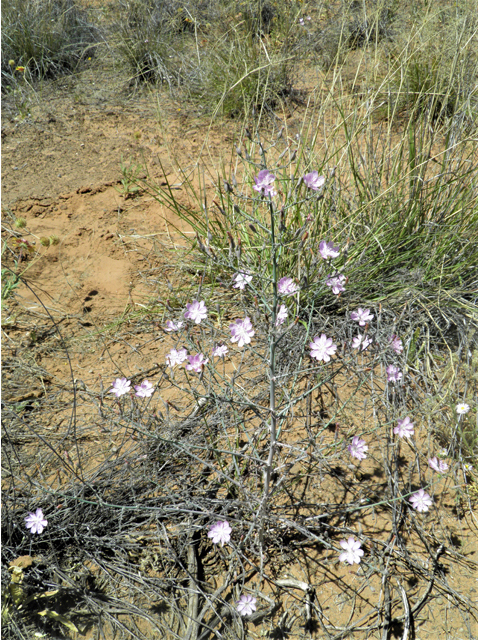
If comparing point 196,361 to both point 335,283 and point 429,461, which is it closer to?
point 335,283

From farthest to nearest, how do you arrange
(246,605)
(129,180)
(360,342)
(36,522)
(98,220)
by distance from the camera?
(129,180)
(98,220)
(360,342)
(36,522)
(246,605)

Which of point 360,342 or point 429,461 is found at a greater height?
point 360,342

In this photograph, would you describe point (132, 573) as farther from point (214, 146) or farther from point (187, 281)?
point (214, 146)

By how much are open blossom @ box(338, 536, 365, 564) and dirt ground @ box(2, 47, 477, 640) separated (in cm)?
19

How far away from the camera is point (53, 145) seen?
3.80m

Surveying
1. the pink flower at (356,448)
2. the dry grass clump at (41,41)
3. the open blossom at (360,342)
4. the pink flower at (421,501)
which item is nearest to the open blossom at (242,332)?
the open blossom at (360,342)

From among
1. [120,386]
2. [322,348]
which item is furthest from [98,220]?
[322,348]

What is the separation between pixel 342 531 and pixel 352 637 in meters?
0.31

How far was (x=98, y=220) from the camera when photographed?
305cm

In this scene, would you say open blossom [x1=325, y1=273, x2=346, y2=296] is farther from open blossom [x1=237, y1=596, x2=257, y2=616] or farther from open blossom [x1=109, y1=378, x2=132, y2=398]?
open blossom [x1=237, y1=596, x2=257, y2=616]

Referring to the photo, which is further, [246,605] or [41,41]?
[41,41]

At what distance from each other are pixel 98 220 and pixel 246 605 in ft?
7.91

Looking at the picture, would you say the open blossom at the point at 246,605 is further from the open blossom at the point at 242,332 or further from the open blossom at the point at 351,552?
the open blossom at the point at 242,332

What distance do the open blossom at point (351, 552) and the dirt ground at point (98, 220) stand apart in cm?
19
